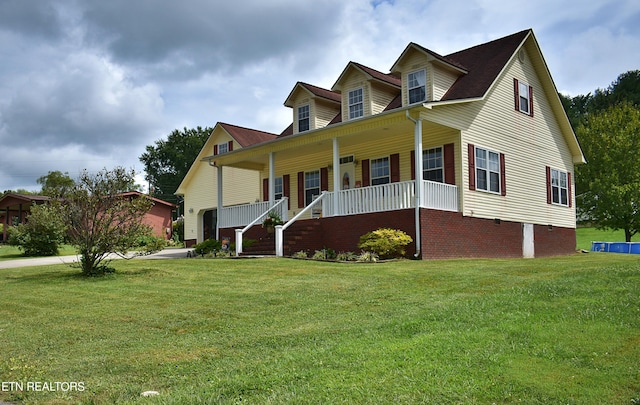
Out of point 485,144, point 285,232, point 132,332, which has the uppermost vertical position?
point 485,144

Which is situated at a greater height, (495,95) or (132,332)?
(495,95)

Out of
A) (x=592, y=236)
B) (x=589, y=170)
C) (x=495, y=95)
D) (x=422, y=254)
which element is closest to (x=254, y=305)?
(x=422, y=254)

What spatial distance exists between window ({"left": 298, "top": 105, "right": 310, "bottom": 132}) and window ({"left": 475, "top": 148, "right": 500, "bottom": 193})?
675cm

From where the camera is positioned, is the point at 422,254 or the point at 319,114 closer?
the point at 422,254

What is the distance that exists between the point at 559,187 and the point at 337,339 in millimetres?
19538

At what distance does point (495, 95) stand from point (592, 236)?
25449mm

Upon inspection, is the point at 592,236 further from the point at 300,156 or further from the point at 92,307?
the point at 92,307

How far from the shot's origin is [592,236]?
40656 millimetres

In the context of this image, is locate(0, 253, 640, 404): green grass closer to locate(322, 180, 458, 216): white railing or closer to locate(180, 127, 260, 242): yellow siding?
locate(322, 180, 458, 216): white railing

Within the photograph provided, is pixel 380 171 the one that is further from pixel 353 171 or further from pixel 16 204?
pixel 16 204

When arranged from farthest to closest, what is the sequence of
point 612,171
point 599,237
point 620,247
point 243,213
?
1. point 599,237
2. point 612,171
3. point 620,247
4. point 243,213

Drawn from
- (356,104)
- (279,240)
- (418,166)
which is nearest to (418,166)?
(418,166)

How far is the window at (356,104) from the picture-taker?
20.2 m

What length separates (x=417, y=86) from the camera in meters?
19.0
